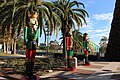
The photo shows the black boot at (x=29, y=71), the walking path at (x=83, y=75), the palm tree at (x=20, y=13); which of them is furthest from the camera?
the palm tree at (x=20, y=13)

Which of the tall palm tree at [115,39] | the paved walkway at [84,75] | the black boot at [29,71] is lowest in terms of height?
the paved walkway at [84,75]

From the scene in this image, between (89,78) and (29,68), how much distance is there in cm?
388

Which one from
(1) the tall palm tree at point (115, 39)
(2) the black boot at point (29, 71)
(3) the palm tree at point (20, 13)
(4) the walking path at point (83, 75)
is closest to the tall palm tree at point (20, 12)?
(3) the palm tree at point (20, 13)

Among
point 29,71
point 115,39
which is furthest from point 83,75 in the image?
point 115,39

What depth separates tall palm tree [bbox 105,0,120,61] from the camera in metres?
28.9

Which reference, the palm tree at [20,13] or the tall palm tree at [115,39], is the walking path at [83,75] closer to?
the palm tree at [20,13]

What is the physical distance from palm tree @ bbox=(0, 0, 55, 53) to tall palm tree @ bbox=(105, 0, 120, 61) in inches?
419

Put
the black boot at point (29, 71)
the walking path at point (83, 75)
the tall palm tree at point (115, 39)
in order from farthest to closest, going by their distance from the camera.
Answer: the tall palm tree at point (115, 39), the walking path at point (83, 75), the black boot at point (29, 71)

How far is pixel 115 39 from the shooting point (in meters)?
29.2

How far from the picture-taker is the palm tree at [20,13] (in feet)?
64.9

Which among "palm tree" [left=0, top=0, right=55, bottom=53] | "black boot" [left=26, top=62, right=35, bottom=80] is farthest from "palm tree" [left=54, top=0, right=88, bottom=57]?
"black boot" [left=26, top=62, right=35, bottom=80]

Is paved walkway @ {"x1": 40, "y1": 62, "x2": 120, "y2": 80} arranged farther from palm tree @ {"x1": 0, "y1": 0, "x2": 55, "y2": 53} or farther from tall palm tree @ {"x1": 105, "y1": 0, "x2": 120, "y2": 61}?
tall palm tree @ {"x1": 105, "y1": 0, "x2": 120, "y2": 61}

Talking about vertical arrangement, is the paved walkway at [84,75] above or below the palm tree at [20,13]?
below

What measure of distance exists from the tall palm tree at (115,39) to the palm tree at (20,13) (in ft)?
34.9
